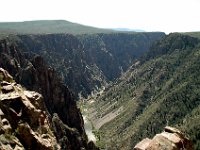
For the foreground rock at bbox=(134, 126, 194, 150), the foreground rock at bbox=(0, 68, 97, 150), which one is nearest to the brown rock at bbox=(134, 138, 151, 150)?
the foreground rock at bbox=(134, 126, 194, 150)

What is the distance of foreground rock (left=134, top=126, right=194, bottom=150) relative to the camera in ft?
155

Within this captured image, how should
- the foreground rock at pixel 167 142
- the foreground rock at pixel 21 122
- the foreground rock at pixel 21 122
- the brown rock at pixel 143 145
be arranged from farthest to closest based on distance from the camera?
the foreground rock at pixel 21 122 → the foreground rock at pixel 21 122 → the foreground rock at pixel 167 142 → the brown rock at pixel 143 145

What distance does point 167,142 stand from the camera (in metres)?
48.2

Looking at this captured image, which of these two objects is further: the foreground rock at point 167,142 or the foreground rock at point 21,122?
the foreground rock at point 21,122

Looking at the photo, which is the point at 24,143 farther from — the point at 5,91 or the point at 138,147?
the point at 138,147

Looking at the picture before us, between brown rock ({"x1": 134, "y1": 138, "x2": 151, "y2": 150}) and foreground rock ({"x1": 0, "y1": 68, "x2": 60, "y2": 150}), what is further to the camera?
foreground rock ({"x1": 0, "y1": 68, "x2": 60, "y2": 150})

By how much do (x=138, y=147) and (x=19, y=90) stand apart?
850 inches

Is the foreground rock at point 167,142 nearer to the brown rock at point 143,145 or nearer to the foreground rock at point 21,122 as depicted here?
the brown rock at point 143,145

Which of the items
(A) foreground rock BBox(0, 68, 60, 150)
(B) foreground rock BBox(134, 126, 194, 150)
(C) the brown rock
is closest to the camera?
(C) the brown rock

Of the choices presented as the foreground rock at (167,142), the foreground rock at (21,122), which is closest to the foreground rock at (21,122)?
the foreground rock at (21,122)

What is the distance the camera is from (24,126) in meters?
55.4

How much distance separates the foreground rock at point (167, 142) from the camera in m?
47.1

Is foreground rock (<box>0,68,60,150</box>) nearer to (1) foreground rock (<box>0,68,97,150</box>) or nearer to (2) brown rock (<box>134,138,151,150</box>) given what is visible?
(1) foreground rock (<box>0,68,97,150</box>)

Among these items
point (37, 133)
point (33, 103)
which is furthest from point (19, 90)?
point (37, 133)
